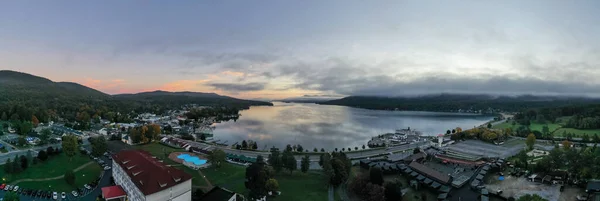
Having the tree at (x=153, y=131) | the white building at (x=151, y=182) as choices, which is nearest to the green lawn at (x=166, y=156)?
the tree at (x=153, y=131)

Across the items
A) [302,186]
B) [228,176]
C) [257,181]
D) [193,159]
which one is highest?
[257,181]

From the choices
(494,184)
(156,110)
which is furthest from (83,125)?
(494,184)

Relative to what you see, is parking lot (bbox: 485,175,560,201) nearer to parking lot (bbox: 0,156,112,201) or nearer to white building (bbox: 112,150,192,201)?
white building (bbox: 112,150,192,201)

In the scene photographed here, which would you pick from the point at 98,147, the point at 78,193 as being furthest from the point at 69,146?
the point at 78,193

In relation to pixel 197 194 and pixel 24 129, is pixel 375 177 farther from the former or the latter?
pixel 24 129

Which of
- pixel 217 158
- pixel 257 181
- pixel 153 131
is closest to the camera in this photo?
pixel 257 181

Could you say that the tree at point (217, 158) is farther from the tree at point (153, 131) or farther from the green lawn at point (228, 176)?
the tree at point (153, 131)
